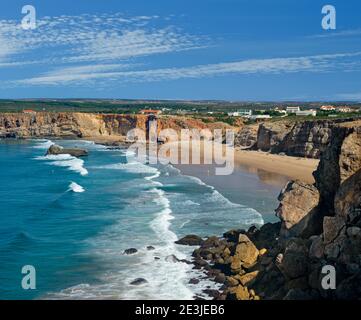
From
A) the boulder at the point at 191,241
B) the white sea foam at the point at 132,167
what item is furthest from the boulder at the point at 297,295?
the white sea foam at the point at 132,167

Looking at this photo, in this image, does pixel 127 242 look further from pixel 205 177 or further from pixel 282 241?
pixel 205 177

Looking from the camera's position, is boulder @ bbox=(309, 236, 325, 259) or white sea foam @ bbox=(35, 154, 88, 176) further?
white sea foam @ bbox=(35, 154, 88, 176)

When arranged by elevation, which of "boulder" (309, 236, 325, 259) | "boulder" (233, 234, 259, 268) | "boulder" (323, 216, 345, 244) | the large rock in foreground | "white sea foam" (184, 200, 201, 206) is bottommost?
"white sea foam" (184, 200, 201, 206)

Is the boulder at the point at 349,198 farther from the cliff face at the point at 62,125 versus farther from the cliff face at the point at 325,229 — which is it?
the cliff face at the point at 62,125

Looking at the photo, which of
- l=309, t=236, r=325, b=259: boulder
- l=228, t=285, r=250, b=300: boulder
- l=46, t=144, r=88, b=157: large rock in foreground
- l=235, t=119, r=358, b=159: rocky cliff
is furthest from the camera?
l=46, t=144, r=88, b=157: large rock in foreground

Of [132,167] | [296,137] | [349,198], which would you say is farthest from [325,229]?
[132,167]

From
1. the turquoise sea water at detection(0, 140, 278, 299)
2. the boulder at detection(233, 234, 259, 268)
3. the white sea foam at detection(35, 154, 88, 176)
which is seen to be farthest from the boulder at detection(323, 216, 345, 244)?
the white sea foam at detection(35, 154, 88, 176)

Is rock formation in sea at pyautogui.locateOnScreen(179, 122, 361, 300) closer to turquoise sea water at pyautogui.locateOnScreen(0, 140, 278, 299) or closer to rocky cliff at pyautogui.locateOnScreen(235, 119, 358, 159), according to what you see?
turquoise sea water at pyautogui.locateOnScreen(0, 140, 278, 299)
